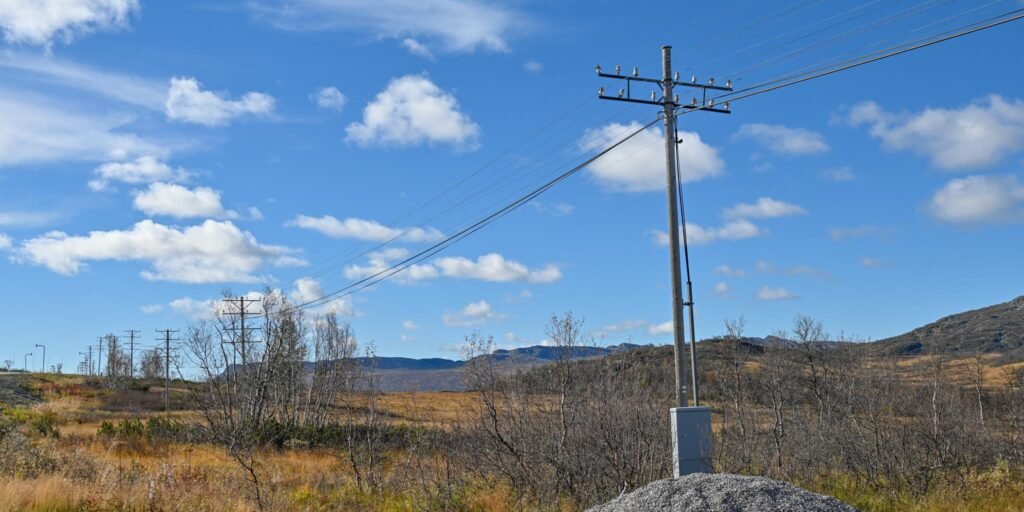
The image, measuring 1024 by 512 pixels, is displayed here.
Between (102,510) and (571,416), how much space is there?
29.3 feet

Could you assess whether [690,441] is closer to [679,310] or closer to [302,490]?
[679,310]

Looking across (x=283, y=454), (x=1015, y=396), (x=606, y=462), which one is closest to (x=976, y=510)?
(x=606, y=462)

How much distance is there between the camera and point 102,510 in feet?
37.3

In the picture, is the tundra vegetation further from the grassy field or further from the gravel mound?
the gravel mound

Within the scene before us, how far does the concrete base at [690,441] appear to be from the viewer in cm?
1270

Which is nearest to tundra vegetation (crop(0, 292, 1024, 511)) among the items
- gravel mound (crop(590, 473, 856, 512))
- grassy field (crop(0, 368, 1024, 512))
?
grassy field (crop(0, 368, 1024, 512))

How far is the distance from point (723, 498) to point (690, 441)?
318 centimetres

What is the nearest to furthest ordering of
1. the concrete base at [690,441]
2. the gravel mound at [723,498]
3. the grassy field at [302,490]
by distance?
the gravel mound at [723,498] < the grassy field at [302,490] < the concrete base at [690,441]

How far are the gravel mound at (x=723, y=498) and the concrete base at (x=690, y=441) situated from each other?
2.22 metres

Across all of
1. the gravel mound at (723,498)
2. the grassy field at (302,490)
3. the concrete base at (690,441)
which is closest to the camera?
the gravel mound at (723,498)

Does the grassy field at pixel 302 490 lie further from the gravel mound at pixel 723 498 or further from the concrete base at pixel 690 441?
the gravel mound at pixel 723 498

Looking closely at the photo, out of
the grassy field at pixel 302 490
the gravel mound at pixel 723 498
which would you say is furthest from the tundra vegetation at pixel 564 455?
the gravel mound at pixel 723 498

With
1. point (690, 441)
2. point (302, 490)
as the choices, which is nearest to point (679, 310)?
point (690, 441)

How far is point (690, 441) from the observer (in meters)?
12.8
